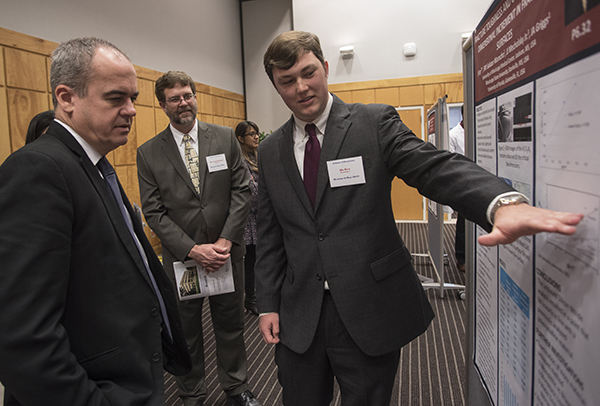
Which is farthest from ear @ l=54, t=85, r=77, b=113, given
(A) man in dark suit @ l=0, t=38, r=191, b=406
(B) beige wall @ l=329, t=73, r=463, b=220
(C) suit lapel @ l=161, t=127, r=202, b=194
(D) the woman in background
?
(B) beige wall @ l=329, t=73, r=463, b=220

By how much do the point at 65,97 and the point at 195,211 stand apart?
113cm

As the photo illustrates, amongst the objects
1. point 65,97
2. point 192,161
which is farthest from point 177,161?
point 65,97

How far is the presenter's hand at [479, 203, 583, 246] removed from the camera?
24.0 inches

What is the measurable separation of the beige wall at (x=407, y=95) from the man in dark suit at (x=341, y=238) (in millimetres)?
6260

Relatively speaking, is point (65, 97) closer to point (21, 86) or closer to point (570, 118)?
point (570, 118)

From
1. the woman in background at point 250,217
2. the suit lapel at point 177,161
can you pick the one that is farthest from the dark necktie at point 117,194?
the woman in background at point 250,217

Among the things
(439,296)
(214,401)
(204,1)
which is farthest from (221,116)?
(214,401)

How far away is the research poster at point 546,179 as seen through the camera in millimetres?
610

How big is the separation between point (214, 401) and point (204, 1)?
7.46m

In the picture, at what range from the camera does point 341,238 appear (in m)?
1.22

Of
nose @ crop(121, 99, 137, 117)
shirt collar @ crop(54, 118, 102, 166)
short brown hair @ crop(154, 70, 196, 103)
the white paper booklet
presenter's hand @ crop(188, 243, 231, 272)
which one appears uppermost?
short brown hair @ crop(154, 70, 196, 103)

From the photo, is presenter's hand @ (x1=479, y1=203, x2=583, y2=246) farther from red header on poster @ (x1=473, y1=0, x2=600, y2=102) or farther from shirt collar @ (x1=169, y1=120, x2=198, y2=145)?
shirt collar @ (x1=169, y1=120, x2=198, y2=145)

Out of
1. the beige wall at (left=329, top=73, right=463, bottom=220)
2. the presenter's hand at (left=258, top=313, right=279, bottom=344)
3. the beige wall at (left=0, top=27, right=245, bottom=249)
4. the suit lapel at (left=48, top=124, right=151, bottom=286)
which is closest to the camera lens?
the suit lapel at (left=48, top=124, right=151, bottom=286)

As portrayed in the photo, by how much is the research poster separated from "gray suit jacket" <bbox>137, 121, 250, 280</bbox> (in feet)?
4.75
